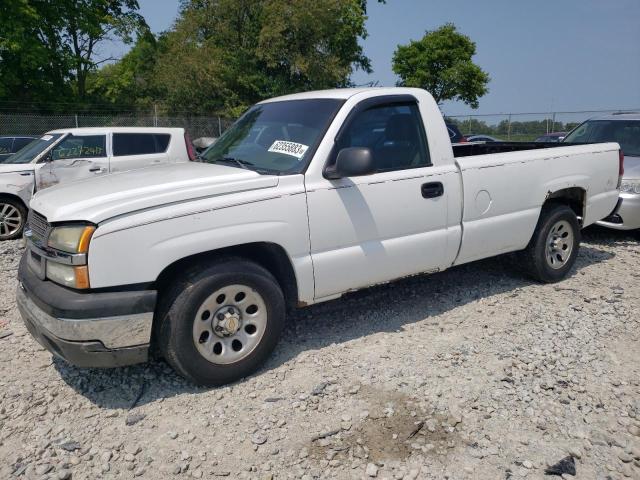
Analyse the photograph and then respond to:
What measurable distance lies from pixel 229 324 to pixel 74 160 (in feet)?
21.0

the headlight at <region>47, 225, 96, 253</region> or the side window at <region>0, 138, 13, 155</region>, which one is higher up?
the side window at <region>0, 138, 13, 155</region>

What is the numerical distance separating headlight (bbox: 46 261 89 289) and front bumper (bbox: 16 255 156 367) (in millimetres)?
49

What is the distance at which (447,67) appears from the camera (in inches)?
1618

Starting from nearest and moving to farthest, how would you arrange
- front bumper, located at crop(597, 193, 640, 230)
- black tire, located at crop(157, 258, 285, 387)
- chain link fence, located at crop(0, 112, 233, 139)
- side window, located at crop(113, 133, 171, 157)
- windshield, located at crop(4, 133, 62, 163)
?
black tire, located at crop(157, 258, 285, 387) → front bumper, located at crop(597, 193, 640, 230) → windshield, located at crop(4, 133, 62, 163) → side window, located at crop(113, 133, 171, 157) → chain link fence, located at crop(0, 112, 233, 139)

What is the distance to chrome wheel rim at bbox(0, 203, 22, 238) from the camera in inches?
308

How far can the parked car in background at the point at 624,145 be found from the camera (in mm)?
6805

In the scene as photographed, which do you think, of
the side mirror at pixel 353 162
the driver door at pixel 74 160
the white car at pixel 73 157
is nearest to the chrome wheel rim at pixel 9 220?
the white car at pixel 73 157

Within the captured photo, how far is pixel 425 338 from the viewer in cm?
416

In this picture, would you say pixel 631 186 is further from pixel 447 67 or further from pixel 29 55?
pixel 447 67

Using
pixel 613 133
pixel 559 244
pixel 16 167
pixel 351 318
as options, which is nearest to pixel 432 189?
pixel 351 318

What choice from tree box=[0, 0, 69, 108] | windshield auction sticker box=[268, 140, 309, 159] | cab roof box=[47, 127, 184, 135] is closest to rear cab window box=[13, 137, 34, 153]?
cab roof box=[47, 127, 184, 135]

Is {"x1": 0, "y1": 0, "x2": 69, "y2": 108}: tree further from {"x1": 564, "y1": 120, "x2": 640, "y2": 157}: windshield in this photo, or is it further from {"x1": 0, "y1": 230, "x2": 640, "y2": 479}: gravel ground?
{"x1": 0, "y1": 230, "x2": 640, "y2": 479}: gravel ground

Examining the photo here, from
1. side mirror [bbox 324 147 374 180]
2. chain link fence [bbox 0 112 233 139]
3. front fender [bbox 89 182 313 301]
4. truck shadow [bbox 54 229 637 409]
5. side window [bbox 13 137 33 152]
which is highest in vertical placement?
chain link fence [bbox 0 112 233 139]

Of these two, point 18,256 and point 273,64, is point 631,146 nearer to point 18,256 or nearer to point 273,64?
point 18,256
